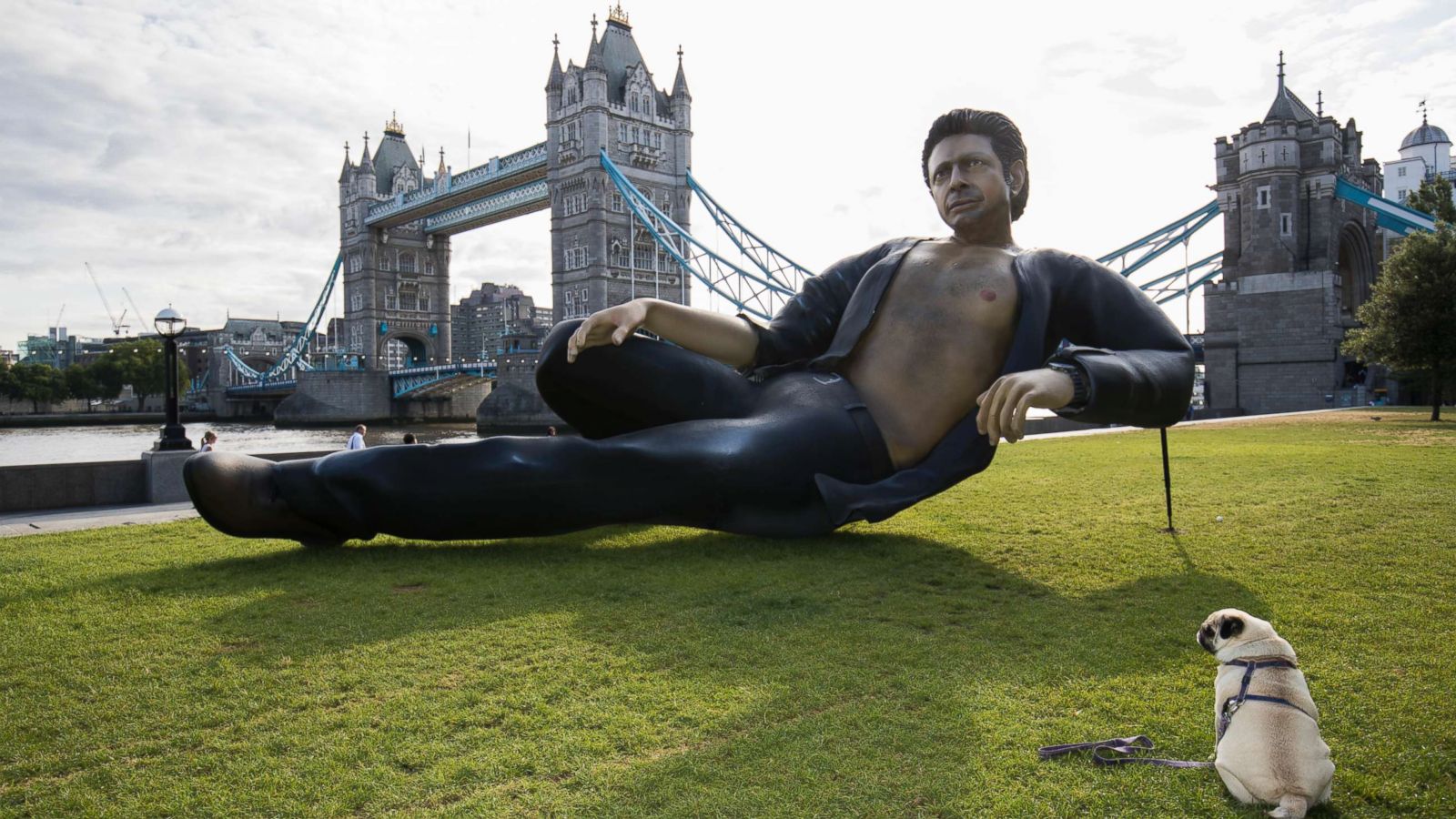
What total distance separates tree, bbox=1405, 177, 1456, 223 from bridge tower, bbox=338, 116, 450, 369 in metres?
65.4

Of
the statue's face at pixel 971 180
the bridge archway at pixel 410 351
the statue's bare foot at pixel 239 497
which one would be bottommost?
the statue's bare foot at pixel 239 497

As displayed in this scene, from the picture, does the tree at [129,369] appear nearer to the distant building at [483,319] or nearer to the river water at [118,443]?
the river water at [118,443]

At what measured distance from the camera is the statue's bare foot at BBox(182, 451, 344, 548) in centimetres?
452

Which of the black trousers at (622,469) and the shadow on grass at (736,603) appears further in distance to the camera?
the black trousers at (622,469)

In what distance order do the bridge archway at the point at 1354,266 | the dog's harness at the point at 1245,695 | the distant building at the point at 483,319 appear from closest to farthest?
1. the dog's harness at the point at 1245,695
2. the bridge archway at the point at 1354,266
3. the distant building at the point at 483,319

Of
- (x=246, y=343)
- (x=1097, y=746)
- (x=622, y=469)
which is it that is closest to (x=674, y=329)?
(x=622, y=469)

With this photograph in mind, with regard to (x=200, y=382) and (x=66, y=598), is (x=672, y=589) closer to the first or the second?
(x=66, y=598)

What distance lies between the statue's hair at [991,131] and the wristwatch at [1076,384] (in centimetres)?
161

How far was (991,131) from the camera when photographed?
499 cm

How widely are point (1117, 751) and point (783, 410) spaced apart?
2.75 m

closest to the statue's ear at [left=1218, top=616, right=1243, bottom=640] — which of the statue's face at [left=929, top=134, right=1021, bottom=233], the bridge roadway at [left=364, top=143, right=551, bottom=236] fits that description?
the statue's face at [left=929, top=134, right=1021, bottom=233]

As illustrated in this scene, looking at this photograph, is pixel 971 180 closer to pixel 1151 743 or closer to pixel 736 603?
pixel 736 603

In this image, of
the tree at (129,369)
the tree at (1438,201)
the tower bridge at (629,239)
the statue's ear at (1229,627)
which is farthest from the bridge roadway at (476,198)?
the statue's ear at (1229,627)

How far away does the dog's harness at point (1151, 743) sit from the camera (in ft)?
7.32
